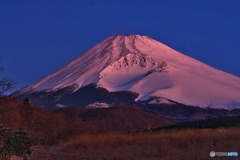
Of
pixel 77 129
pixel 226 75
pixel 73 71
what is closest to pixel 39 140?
pixel 77 129

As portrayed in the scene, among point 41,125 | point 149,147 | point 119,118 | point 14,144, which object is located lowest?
point 149,147

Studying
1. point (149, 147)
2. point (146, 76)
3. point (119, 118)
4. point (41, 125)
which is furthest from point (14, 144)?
point (146, 76)

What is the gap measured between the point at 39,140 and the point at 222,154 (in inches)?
641

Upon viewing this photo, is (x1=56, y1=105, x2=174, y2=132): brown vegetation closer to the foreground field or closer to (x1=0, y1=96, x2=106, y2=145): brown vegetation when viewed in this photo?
(x1=0, y1=96, x2=106, y2=145): brown vegetation

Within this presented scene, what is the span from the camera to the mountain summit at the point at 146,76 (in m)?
140

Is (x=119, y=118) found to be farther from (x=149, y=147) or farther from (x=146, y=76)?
(x=146, y=76)

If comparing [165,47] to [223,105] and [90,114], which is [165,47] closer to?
[223,105]

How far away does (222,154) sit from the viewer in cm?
1506

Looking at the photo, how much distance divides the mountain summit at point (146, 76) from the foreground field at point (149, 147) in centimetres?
10941

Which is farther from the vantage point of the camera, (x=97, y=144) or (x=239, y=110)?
(x=239, y=110)

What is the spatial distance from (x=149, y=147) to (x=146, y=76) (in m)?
140

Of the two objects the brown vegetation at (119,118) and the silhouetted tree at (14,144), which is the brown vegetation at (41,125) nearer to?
the silhouetted tree at (14,144)

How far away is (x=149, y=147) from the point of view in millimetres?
18938

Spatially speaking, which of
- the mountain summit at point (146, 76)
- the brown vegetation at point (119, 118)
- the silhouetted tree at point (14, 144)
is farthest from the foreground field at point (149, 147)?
the mountain summit at point (146, 76)
